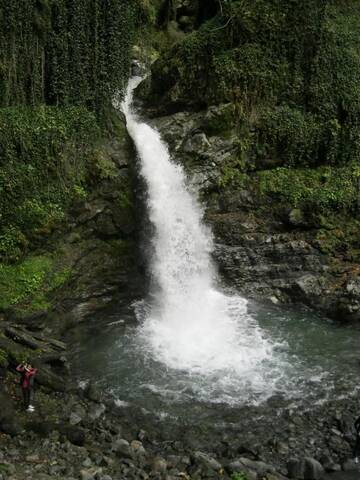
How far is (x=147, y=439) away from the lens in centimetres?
1057

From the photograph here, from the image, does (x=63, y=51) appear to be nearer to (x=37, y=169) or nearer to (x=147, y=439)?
(x=37, y=169)

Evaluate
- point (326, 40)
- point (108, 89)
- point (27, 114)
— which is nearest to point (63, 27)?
point (108, 89)

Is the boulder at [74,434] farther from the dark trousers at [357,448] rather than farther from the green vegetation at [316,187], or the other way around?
→ the green vegetation at [316,187]

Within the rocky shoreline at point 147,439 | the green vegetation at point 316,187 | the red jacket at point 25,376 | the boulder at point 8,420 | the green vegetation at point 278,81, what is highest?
the green vegetation at point 278,81

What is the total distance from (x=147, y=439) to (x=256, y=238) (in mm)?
10285

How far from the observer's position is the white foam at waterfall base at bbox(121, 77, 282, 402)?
13.6 m

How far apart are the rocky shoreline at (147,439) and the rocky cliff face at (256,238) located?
611cm

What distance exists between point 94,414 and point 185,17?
25.2 m

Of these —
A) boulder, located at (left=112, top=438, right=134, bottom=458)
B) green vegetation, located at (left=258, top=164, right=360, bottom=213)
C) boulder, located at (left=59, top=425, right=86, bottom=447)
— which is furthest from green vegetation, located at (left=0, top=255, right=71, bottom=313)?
green vegetation, located at (left=258, top=164, right=360, bottom=213)

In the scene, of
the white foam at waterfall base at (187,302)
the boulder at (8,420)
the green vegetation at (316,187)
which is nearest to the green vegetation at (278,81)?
the green vegetation at (316,187)

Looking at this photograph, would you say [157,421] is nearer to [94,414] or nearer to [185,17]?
[94,414]

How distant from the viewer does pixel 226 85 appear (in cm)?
2022

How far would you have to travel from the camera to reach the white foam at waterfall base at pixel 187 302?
1356 centimetres

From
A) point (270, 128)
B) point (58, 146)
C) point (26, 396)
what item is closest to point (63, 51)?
point (58, 146)
